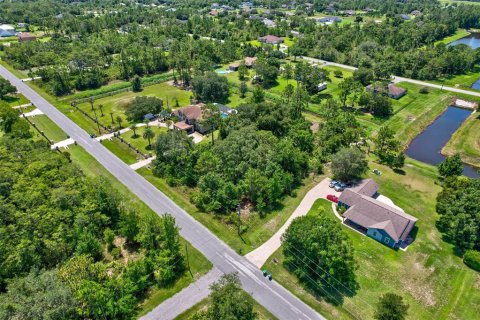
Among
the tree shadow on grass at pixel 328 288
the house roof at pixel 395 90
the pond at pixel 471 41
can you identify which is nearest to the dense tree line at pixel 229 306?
the tree shadow on grass at pixel 328 288

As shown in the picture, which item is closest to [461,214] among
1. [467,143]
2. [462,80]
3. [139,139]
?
[467,143]

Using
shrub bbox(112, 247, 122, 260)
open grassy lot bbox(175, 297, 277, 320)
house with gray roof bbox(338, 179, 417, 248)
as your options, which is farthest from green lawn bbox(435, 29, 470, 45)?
shrub bbox(112, 247, 122, 260)

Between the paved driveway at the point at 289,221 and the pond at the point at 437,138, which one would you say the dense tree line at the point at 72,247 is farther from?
the pond at the point at 437,138

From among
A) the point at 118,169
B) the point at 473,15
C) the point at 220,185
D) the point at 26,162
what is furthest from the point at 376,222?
the point at 473,15

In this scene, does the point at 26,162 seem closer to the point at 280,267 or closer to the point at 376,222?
the point at 280,267

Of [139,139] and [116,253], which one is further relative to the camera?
[139,139]

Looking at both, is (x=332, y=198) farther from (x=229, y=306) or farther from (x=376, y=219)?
(x=229, y=306)
